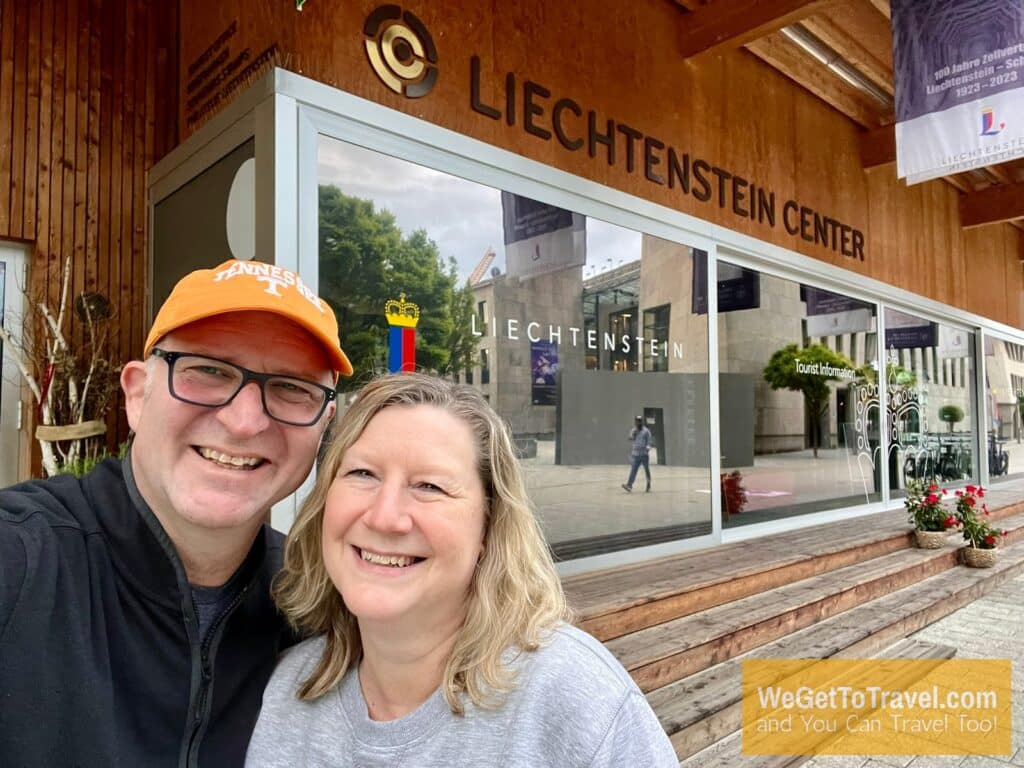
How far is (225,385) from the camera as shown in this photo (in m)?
1.28

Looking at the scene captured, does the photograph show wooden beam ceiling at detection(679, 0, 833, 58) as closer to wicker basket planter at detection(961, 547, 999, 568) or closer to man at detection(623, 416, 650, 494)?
man at detection(623, 416, 650, 494)

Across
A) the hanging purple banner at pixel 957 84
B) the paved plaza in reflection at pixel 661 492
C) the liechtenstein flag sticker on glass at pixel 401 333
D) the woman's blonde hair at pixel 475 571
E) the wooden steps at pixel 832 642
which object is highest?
the hanging purple banner at pixel 957 84

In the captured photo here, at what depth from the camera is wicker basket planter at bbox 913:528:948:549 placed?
602 centimetres

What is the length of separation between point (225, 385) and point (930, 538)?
6.57 m

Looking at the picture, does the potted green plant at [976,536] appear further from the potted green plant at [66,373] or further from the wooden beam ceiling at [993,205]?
the potted green plant at [66,373]

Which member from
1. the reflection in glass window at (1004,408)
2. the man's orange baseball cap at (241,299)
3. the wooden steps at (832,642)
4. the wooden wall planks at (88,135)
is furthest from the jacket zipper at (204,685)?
the reflection in glass window at (1004,408)

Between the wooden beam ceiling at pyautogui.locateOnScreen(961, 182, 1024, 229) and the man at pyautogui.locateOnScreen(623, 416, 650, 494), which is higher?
the wooden beam ceiling at pyautogui.locateOnScreen(961, 182, 1024, 229)

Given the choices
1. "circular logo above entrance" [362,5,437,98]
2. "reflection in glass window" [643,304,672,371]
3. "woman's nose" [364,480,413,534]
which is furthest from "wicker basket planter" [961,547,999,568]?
"woman's nose" [364,480,413,534]

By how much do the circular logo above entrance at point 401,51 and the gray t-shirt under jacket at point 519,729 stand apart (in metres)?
3.09

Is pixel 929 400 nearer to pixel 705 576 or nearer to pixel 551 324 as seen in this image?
pixel 705 576

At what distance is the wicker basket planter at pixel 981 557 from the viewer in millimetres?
5941

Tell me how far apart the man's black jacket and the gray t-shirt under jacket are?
4.8 inches

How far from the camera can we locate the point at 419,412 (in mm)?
1271

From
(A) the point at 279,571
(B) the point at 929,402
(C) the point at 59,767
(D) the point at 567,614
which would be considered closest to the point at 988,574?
(B) the point at 929,402
